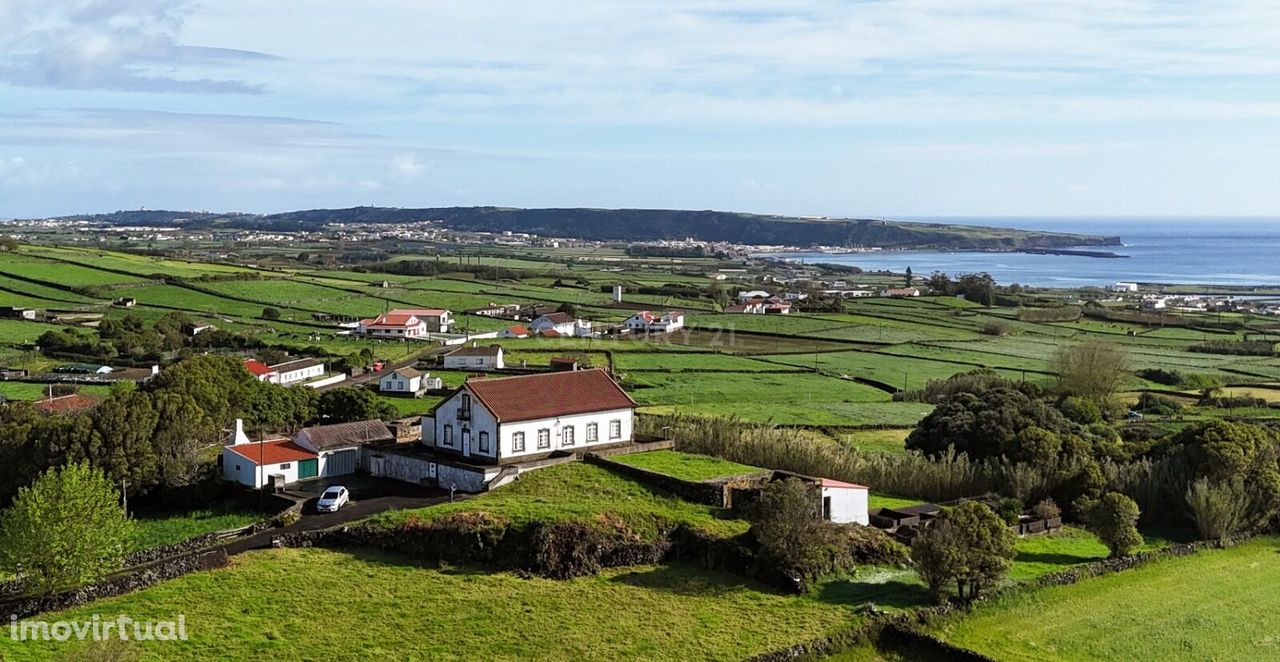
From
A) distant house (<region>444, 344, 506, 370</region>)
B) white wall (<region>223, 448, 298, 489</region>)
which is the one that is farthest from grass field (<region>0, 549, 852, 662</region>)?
distant house (<region>444, 344, 506, 370</region>)

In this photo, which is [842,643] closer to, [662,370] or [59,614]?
[59,614]

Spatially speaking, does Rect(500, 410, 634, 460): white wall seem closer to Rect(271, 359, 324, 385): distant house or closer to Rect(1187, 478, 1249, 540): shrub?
Rect(1187, 478, 1249, 540): shrub

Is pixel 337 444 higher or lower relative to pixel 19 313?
higher

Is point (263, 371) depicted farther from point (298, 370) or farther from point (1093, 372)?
point (1093, 372)

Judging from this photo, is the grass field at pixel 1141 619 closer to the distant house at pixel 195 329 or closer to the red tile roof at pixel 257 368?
the red tile roof at pixel 257 368

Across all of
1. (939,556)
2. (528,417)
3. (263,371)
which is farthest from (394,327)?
(939,556)

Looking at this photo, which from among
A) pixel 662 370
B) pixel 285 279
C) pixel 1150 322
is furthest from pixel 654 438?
pixel 285 279
